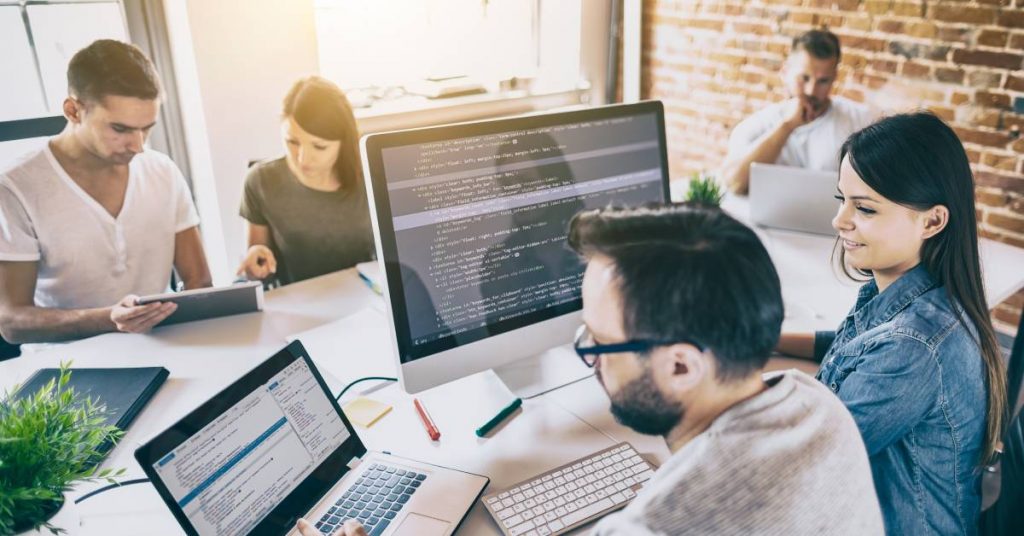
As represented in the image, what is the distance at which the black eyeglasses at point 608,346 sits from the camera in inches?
29.5

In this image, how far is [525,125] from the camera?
47.4 inches

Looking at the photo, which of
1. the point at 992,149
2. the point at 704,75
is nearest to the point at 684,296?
the point at 992,149

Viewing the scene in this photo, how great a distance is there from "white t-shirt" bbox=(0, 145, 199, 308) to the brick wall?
260 centimetres

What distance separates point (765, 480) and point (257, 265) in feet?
5.17

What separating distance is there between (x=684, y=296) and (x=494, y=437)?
0.56m

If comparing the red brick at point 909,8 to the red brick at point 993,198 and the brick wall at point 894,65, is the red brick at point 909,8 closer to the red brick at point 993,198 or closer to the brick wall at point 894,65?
the brick wall at point 894,65

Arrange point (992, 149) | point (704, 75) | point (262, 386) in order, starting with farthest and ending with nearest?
point (704, 75) → point (992, 149) → point (262, 386)

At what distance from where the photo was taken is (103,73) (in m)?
1.64

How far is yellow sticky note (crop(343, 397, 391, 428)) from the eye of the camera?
1.21 metres

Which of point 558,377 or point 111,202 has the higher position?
point 111,202

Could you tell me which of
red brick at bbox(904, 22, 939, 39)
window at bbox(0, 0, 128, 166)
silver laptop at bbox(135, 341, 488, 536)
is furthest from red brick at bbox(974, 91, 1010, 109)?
window at bbox(0, 0, 128, 166)

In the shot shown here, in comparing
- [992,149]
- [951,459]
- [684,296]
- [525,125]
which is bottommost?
[951,459]

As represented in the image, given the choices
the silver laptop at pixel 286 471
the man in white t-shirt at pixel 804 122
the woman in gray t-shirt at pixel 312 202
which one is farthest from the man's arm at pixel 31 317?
the man in white t-shirt at pixel 804 122

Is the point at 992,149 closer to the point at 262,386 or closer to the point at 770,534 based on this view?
the point at 770,534
